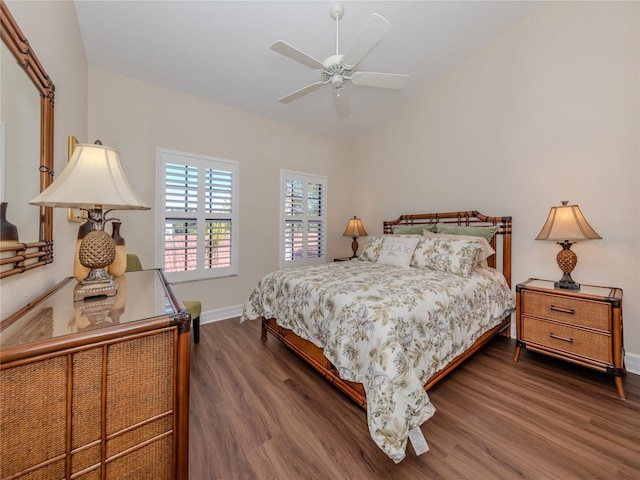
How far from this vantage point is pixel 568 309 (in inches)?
82.3

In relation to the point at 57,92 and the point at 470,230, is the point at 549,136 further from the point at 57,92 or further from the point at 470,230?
the point at 57,92

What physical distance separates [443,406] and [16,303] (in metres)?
2.29

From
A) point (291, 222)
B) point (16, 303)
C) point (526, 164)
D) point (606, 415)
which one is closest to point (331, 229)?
point (291, 222)

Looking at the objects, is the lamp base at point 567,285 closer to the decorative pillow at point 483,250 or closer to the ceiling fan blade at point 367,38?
the decorative pillow at point 483,250

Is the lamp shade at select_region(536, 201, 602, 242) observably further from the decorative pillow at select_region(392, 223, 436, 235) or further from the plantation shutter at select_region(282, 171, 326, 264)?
the plantation shutter at select_region(282, 171, 326, 264)

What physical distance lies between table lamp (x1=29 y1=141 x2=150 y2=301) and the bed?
1.28m

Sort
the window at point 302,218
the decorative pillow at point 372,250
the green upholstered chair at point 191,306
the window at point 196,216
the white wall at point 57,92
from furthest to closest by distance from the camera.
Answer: the window at point 302,218
the decorative pillow at point 372,250
the window at point 196,216
the green upholstered chair at point 191,306
the white wall at point 57,92

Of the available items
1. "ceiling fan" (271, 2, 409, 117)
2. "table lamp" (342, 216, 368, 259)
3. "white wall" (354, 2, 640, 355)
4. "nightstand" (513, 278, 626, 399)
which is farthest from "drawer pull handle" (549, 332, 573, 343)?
"table lamp" (342, 216, 368, 259)

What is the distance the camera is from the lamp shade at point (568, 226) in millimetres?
2149

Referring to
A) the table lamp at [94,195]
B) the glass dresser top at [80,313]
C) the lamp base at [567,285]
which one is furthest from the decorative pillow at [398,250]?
the table lamp at [94,195]

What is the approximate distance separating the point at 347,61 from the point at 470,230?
2.21 m

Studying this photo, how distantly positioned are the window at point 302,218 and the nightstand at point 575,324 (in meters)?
2.81

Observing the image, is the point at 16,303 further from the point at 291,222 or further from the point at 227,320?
the point at 291,222

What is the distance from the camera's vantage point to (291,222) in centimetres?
409
